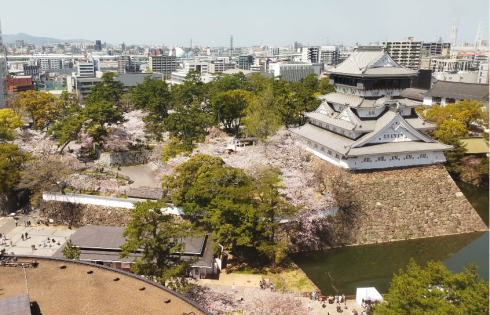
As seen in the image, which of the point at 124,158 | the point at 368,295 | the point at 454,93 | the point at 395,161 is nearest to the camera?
the point at 368,295

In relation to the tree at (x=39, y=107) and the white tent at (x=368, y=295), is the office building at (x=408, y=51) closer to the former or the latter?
the tree at (x=39, y=107)

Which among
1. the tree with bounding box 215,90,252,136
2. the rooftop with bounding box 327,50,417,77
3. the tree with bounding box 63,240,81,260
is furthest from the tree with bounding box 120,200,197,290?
the tree with bounding box 215,90,252,136

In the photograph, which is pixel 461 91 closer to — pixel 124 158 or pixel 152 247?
pixel 124 158

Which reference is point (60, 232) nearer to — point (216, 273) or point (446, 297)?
point (216, 273)

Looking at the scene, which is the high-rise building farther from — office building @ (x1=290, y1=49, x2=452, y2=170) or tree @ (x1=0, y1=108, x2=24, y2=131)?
office building @ (x1=290, y1=49, x2=452, y2=170)

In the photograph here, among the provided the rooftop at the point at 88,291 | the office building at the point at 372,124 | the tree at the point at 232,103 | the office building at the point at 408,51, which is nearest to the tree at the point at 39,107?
the tree at the point at 232,103

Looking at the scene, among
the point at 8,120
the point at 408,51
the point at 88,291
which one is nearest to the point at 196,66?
the point at 408,51
